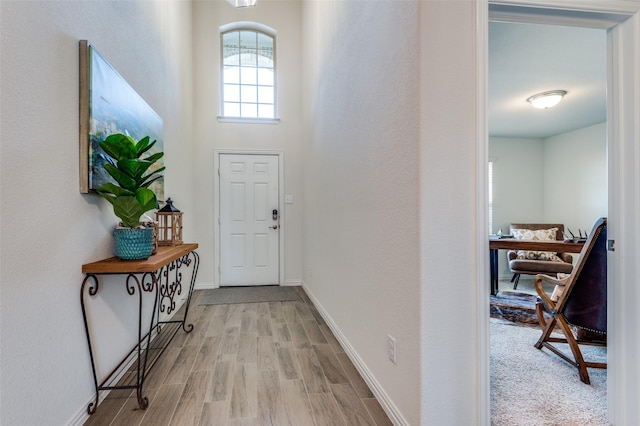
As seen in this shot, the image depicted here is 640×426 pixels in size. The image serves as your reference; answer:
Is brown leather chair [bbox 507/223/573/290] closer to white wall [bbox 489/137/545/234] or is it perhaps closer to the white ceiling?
white wall [bbox 489/137/545/234]

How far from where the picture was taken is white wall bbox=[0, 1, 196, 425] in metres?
1.10

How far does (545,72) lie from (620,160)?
7.19 feet

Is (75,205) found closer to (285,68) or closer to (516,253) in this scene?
(285,68)

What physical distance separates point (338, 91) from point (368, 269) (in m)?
1.51

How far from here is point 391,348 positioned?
4.98 ft

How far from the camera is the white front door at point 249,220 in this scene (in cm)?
Answer: 427

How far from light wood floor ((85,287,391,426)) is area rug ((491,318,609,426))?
70 cm

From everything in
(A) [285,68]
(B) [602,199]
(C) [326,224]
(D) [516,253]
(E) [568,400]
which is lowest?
(E) [568,400]

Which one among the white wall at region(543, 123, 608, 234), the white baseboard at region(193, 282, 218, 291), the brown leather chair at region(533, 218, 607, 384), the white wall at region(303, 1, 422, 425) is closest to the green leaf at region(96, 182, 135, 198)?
the white wall at region(303, 1, 422, 425)

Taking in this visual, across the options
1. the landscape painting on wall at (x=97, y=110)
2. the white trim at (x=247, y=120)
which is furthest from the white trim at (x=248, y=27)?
the landscape painting on wall at (x=97, y=110)

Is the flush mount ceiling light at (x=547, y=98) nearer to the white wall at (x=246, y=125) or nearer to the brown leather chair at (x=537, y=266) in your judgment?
the brown leather chair at (x=537, y=266)

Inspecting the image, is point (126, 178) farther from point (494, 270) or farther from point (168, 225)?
point (494, 270)

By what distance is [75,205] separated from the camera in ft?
4.89

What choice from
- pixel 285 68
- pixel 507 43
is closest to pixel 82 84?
pixel 507 43
